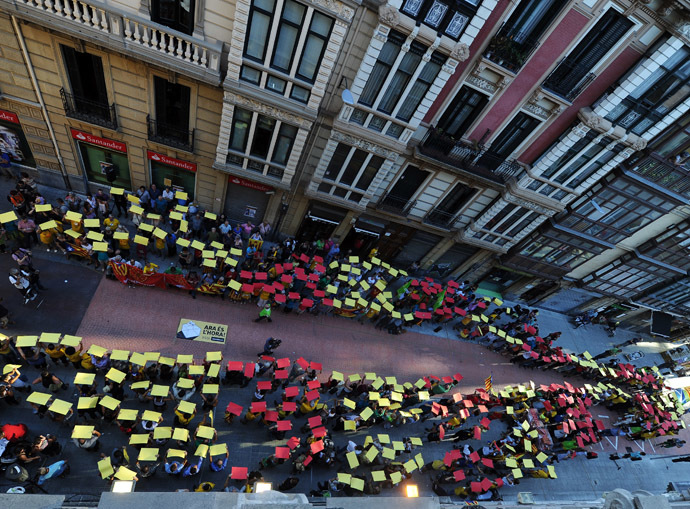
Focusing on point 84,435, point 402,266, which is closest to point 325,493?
point 84,435

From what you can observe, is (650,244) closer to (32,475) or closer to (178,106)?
(178,106)

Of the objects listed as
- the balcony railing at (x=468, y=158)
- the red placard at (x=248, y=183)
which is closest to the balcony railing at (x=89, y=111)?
the red placard at (x=248, y=183)

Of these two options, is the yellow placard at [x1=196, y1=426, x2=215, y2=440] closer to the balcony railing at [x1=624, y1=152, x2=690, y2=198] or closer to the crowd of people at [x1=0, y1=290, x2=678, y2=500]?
the crowd of people at [x1=0, y1=290, x2=678, y2=500]

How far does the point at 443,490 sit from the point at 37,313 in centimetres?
2192

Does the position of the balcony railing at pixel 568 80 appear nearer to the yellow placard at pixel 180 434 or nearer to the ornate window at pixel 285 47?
the ornate window at pixel 285 47

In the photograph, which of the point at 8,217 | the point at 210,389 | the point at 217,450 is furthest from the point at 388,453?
the point at 8,217

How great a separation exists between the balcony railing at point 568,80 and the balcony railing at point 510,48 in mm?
2175

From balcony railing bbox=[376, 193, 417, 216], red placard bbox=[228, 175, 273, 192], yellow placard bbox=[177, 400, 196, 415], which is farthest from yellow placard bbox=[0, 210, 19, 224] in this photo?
balcony railing bbox=[376, 193, 417, 216]

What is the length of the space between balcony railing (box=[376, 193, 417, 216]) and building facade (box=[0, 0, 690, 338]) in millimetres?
156

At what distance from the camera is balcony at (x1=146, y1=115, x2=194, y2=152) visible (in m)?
21.6

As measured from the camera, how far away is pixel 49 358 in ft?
55.8

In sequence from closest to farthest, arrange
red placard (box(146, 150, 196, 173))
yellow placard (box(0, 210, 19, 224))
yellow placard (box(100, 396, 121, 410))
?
1. yellow placard (box(100, 396, 121, 410))
2. yellow placard (box(0, 210, 19, 224))
3. red placard (box(146, 150, 196, 173))

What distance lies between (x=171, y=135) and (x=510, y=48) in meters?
19.6

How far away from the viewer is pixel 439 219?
2870cm
